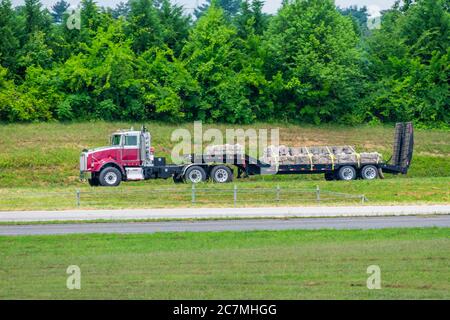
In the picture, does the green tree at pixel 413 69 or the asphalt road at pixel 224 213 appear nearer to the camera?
the asphalt road at pixel 224 213

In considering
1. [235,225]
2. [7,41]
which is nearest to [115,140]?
[235,225]

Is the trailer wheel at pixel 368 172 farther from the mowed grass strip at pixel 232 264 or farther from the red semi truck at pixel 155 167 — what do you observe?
the mowed grass strip at pixel 232 264

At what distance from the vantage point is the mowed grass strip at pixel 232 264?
18.3 m

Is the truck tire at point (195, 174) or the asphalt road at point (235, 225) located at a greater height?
the truck tire at point (195, 174)

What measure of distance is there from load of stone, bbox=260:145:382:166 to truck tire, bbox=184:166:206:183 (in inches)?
127

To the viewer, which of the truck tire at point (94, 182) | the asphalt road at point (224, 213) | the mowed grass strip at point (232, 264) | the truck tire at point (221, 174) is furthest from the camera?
the truck tire at point (221, 174)

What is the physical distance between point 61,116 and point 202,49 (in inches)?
424

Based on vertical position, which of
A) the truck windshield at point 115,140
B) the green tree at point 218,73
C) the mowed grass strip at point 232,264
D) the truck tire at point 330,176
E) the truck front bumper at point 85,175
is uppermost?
the green tree at point 218,73

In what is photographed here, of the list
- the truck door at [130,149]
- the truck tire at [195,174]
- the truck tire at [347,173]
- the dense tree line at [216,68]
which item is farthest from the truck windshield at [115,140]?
the dense tree line at [216,68]

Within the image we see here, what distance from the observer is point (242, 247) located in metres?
24.7

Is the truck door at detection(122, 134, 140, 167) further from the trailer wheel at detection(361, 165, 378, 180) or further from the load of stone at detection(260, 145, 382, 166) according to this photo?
the trailer wheel at detection(361, 165, 378, 180)

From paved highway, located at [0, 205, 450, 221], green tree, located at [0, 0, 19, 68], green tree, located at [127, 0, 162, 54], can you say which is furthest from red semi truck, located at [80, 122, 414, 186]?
green tree, located at [127, 0, 162, 54]

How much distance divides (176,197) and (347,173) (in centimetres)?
1053

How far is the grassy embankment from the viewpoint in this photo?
40.1 m
